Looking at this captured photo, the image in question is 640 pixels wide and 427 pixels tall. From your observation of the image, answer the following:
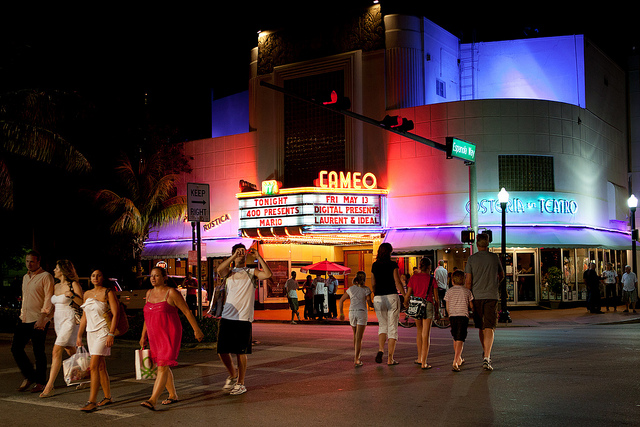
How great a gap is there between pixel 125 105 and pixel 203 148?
4201 mm

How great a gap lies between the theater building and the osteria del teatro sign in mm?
56

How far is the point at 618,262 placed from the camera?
105ft

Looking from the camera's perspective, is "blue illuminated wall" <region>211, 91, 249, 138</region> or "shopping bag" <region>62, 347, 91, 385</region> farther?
"blue illuminated wall" <region>211, 91, 249, 138</region>

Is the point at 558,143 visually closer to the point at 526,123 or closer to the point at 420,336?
the point at 526,123

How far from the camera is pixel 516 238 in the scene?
25531 mm

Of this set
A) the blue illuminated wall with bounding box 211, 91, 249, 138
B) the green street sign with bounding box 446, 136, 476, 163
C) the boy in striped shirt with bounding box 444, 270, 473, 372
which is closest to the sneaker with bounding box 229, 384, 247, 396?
the boy in striped shirt with bounding box 444, 270, 473, 372

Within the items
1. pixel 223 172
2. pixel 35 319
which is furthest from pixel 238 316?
pixel 223 172

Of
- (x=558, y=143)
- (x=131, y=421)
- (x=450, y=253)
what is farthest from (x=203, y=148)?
(x=131, y=421)

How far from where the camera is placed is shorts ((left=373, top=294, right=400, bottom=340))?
11367 mm

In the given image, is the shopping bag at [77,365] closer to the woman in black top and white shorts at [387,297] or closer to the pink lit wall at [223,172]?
the woman in black top and white shorts at [387,297]

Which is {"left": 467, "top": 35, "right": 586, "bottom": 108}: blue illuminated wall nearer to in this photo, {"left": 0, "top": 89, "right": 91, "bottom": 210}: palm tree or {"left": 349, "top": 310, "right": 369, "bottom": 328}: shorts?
{"left": 0, "top": 89, "right": 91, "bottom": 210}: palm tree

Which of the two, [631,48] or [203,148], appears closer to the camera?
[203,148]

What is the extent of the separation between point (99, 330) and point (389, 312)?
190 inches

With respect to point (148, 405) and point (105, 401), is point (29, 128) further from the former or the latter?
point (148, 405)
